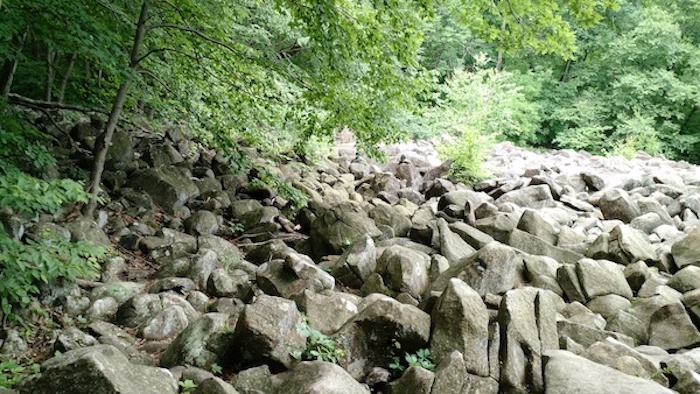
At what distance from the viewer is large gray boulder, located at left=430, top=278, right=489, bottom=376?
4000mm

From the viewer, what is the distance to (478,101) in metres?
20.0

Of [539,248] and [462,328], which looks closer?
[462,328]

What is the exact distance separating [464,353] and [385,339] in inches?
27.1

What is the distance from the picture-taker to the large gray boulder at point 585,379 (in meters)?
3.36

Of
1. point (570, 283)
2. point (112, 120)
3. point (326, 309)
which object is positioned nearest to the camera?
point (326, 309)

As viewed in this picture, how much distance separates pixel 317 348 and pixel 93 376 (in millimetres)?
1753

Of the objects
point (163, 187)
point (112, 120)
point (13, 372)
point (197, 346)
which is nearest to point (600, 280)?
point (197, 346)

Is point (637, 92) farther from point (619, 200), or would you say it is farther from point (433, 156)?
point (619, 200)

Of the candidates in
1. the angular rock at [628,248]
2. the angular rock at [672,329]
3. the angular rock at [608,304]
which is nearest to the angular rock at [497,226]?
the angular rock at [628,248]

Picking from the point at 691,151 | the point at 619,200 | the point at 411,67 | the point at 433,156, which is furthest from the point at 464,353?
the point at 691,151

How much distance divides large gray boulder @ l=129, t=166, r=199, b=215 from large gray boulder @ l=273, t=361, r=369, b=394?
5.68m

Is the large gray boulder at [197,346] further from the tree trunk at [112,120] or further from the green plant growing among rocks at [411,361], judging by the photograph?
the tree trunk at [112,120]

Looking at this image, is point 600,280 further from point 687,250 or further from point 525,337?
point 525,337

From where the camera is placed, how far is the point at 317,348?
160 inches
